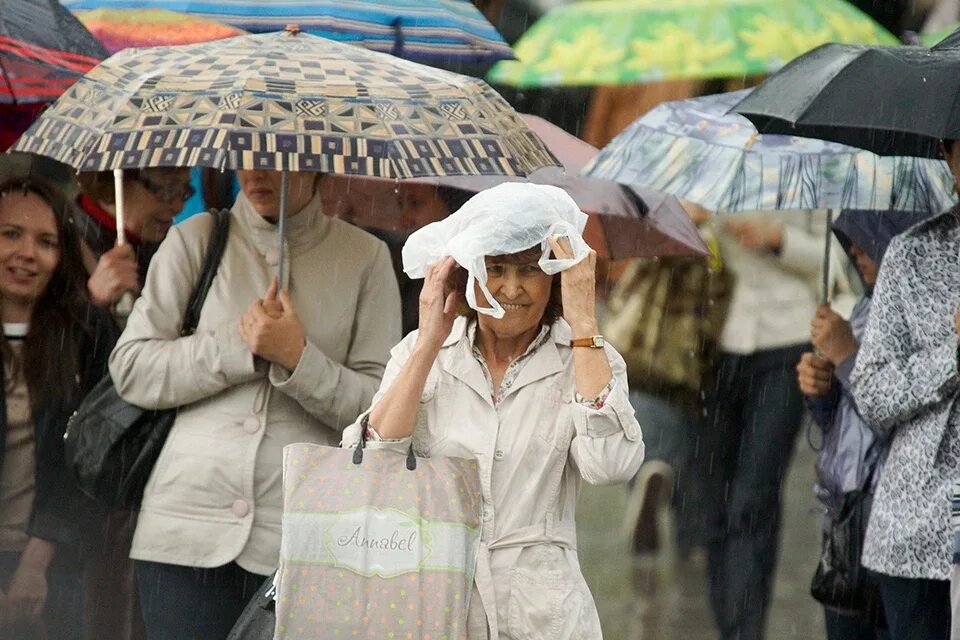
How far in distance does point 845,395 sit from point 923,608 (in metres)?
1.19

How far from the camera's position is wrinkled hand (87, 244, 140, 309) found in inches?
241

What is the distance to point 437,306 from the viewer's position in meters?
4.24

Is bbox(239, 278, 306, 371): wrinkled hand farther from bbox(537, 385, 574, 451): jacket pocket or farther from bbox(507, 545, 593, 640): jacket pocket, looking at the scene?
bbox(507, 545, 593, 640): jacket pocket

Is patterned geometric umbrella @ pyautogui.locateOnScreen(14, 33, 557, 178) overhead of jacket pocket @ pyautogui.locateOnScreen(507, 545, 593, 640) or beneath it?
overhead

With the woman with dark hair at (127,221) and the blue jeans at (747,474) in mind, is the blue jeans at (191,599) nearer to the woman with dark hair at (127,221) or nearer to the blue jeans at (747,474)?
the woman with dark hair at (127,221)

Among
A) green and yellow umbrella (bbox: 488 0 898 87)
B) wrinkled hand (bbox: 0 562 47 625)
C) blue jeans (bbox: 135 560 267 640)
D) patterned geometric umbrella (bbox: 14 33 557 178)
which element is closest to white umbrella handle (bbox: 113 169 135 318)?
wrinkled hand (bbox: 0 562 47 625)

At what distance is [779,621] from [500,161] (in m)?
3.82

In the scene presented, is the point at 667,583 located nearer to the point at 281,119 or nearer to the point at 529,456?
the point at 281,119

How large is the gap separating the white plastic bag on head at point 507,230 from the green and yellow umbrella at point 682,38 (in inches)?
118

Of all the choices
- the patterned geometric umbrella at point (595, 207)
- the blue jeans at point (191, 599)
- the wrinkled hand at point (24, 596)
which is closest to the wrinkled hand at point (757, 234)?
the patterned geometric umbrella at point (595, 207)

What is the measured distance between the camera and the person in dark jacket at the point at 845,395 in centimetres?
600

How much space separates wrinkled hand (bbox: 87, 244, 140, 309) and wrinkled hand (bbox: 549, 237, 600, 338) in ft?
7.59

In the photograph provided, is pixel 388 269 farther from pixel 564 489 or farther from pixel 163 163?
pixel 564 489

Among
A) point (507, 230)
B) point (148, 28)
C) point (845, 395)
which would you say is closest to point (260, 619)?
point (507, 230)
